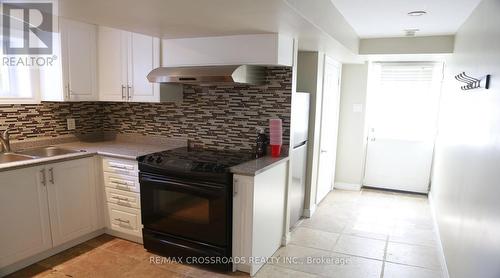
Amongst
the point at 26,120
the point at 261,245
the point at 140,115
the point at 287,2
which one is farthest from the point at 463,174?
the point at 26,120

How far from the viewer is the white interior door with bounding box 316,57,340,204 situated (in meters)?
4.00

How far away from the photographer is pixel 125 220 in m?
3.04

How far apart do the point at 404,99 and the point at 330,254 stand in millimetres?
2904

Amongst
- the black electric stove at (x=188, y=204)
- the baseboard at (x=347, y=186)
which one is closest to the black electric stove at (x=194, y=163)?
the black electric stove at (x=188, y=204)

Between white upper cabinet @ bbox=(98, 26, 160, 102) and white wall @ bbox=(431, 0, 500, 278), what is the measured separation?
8.55 ft

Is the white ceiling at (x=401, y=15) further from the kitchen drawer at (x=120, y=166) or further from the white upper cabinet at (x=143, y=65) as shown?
the kitchen drawer at (x=120, y=166)

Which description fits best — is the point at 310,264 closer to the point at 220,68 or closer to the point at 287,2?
the point at 220,68

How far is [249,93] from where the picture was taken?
3.11m

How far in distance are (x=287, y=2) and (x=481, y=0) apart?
1.56 m

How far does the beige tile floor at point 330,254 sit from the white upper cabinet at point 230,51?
174cm

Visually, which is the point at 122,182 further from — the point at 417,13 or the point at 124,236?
the point at 417,13

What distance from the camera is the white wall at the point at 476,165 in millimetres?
1596

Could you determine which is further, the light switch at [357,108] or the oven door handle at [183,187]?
Result: the light switch at [357,108]

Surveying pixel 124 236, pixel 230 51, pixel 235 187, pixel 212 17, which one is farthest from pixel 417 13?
pixel 124 236
